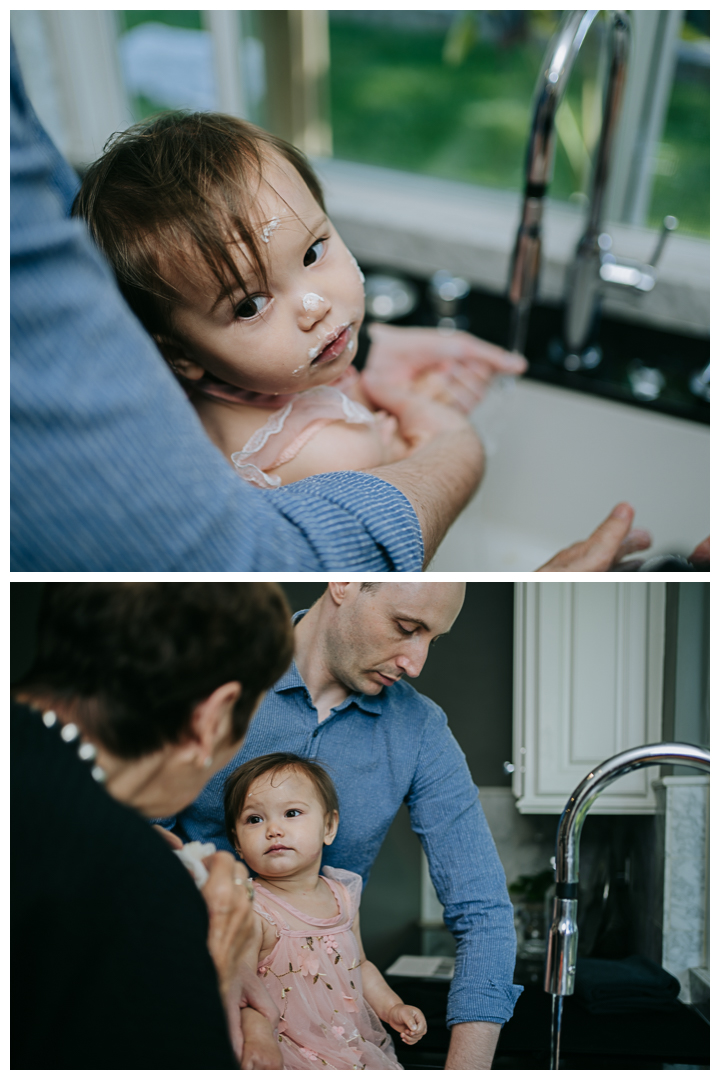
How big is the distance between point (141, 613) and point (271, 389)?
0.23 metres

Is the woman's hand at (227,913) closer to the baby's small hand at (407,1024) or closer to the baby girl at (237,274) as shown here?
the baby's small hand at (407,1024)

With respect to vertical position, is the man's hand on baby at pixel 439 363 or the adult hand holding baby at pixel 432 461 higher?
the man's hand on baby at pixel 439 363

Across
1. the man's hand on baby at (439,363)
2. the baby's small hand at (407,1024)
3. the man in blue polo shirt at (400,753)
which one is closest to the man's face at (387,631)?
the man in blue polo shirt at (400,753)

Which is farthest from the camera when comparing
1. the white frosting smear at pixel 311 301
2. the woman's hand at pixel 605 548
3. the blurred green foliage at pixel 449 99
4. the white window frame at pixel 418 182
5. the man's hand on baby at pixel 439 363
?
→ the blurred green foliage at pixel 449 99

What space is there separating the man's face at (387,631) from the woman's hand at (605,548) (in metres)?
0.16

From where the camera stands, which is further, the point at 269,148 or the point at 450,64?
the point at 450,64

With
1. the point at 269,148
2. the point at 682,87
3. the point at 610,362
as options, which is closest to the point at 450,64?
the point at 682,87

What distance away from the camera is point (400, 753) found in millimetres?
576

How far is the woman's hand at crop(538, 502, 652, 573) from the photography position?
70 cm

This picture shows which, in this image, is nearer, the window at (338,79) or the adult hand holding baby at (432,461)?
the adult hand holding baby at (432,461)

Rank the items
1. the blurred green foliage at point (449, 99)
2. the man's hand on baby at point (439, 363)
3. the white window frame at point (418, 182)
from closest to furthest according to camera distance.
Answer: the man's hand on baby at point (439, 363)
the white window frame at point (418, 182)
the blurred green foliage at point (449, 99)

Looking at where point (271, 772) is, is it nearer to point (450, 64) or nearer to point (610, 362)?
point (610, 362)

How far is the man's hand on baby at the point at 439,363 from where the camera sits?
914mm

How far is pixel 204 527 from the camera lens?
451 millimetres
